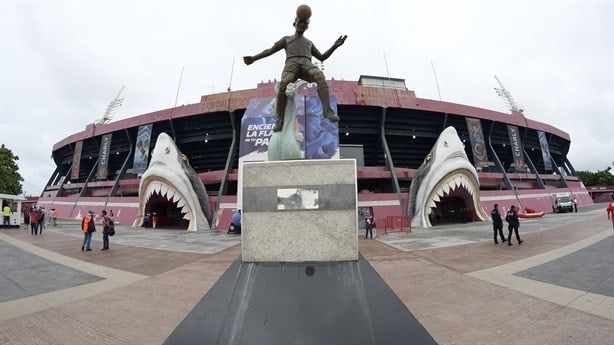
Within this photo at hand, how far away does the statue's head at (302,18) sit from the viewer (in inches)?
146

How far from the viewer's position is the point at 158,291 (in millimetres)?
4566

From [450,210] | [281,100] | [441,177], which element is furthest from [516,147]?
[281,100]

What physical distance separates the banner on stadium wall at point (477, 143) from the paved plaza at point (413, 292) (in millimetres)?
14740

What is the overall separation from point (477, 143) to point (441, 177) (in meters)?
10.2

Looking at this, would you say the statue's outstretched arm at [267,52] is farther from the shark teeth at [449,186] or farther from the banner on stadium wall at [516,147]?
the banner on stadium wall at [516,147]

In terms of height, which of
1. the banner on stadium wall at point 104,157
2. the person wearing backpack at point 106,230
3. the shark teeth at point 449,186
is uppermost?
the banner on stadium wall at point 104,157

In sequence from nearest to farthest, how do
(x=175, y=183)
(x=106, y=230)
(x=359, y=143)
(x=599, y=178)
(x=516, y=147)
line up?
(x=106, y=230), (x=175, y=183), (x=359, y=143), (x=516, y=147), (x=599, y=178)

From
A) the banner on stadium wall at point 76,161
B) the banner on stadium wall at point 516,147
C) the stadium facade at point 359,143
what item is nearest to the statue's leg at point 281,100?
the stadium facade at point 359,143

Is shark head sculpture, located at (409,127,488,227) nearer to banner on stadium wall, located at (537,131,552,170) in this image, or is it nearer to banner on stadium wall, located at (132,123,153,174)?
banner on stadium wall, located at (537,131,552,170)

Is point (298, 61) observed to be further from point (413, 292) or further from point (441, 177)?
point (441, 177)

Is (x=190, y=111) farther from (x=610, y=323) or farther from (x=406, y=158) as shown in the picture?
(x=610, y=323)

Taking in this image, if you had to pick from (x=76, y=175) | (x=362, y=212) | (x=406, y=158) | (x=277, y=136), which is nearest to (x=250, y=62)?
(x=277, y=136)

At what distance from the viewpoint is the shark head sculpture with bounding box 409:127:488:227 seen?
560 inches

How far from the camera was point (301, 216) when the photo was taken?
307cm
